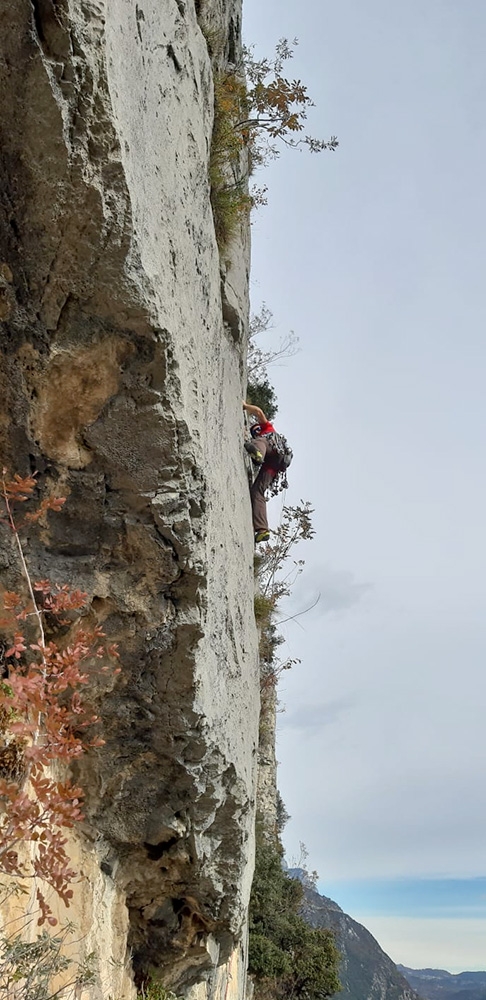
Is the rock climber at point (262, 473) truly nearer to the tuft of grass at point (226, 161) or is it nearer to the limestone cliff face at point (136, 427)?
the limestone cliff face at point (136, 427)

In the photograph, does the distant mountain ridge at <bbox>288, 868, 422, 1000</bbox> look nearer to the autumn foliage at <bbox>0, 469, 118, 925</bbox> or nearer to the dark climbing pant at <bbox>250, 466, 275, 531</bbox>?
the dark climbing pant at <bbox>250, 466, 275, 531</bbox>

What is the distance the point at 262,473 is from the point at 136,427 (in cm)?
450

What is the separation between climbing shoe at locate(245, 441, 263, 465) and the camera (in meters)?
7.52

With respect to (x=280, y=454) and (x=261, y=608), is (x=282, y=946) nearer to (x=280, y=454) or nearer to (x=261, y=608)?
(x=261, y=608)

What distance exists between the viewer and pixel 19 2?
8.43 feet

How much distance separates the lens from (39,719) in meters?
3.07

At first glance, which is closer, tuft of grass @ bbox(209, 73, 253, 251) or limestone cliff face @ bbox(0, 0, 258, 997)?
limestone cliff face @ bbox(0, 0, 258, 997)

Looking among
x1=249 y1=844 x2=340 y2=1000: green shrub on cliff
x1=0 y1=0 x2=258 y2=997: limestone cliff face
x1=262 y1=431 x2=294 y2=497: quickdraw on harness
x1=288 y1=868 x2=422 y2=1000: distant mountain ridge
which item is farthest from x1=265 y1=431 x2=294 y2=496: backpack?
x1=288 y1=868 x2=422 y2=1000: distant mountain ridge

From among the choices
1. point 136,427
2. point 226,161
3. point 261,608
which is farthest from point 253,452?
point 136,427

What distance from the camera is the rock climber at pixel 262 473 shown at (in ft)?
25.1

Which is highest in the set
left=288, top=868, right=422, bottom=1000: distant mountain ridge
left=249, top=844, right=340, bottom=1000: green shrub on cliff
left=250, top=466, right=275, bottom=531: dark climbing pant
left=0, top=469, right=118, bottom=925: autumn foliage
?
left=250, top=466, right=275, bottom=531: dark climbing pant

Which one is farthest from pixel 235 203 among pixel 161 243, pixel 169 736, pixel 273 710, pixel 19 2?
pixel 273 710

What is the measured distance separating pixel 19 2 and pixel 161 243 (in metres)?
1.22

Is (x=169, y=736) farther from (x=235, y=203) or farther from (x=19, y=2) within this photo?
(x=235, y=203)
